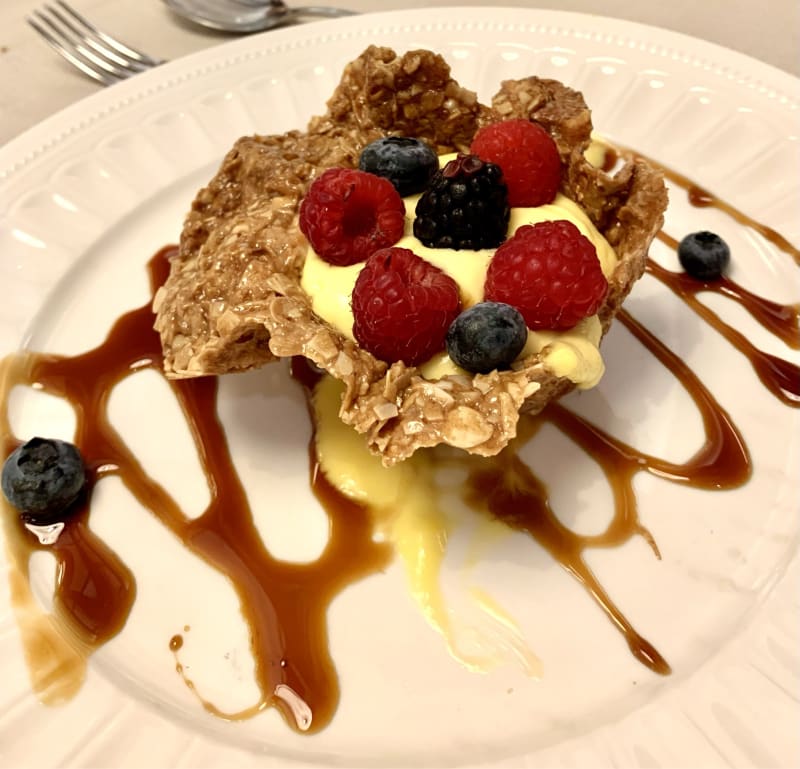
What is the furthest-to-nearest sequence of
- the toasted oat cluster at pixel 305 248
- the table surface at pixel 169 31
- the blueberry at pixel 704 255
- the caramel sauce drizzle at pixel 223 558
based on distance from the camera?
the table surface at pixel 169 31
the blueberry at pixel 704 255
the caramel sauce drizzle at pixel 223 558
the toasted oat cluster at pixel 305 248

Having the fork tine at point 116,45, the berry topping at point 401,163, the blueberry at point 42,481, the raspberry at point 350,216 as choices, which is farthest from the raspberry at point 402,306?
the fork tine at point 116,45

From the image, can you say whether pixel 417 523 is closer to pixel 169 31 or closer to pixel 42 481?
pixel 42 481

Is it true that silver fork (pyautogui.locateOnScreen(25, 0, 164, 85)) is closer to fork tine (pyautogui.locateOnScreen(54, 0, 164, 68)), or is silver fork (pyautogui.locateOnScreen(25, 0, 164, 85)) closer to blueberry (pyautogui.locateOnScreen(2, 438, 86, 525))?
fork tine (pyautogui.locateOnScreen(54, 0, 164, 68))

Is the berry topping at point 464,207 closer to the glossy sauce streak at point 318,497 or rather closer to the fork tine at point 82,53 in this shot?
the glossy sauce streak at point 318,497

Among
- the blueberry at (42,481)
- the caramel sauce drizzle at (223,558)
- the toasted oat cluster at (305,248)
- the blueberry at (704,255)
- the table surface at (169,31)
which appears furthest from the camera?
the table surface at (169,31)

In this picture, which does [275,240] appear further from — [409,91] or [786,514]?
[786,514]

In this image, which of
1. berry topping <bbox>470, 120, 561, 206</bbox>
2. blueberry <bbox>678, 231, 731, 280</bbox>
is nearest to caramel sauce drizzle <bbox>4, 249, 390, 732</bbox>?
berry topping <bbox>470, 120, 561, 206</bbox>
